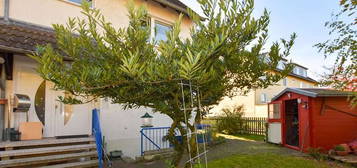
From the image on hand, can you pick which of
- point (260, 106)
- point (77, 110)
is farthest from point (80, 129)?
point (260, 106)

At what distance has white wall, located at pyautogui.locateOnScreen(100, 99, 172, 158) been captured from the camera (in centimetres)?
858

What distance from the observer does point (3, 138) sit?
619cm

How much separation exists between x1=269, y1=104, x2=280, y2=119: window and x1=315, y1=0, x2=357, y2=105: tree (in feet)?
19.5

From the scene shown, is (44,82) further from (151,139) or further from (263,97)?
(263,97)

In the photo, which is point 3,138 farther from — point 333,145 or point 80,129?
point 333,145

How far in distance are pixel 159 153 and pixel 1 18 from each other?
6.89m

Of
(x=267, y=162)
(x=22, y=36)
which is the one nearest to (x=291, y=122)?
(x=267, y=162)

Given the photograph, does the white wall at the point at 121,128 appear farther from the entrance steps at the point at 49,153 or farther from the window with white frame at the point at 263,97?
the window with white frame at the point at 263,97

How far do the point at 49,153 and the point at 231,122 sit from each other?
13.3 meters

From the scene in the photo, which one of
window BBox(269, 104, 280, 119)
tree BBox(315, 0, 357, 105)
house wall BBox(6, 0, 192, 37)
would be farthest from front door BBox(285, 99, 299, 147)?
house wall BBox(6, 0, 192, 37)

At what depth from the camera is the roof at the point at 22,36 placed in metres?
5.58

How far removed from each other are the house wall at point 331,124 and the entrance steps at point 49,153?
367 inches

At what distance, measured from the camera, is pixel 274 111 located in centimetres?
1323

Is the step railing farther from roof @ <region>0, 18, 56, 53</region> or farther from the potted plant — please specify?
the potted plant
